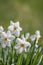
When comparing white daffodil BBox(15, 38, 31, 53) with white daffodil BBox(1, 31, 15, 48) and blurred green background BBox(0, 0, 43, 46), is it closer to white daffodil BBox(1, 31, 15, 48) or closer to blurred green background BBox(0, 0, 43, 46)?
white daffodil BBox(1, 31, 15, 48)

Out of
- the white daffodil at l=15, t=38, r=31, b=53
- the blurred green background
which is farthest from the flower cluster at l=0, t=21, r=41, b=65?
the blurred green background

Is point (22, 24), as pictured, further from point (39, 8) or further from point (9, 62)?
point (9, 62)

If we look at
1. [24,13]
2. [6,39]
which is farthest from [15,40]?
[24,13]

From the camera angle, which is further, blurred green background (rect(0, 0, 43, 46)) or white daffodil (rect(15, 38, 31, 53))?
blurred green background (rect(0, 0, 43, 46))

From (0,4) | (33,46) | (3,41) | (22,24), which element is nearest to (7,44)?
(3,41)

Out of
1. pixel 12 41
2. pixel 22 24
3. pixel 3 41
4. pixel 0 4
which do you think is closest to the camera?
pixel 3 41

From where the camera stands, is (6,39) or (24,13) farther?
(24,13)

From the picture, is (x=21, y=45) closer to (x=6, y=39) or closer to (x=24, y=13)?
(x=6, y=39)

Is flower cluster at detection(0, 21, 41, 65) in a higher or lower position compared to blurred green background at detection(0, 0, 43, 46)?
lower
